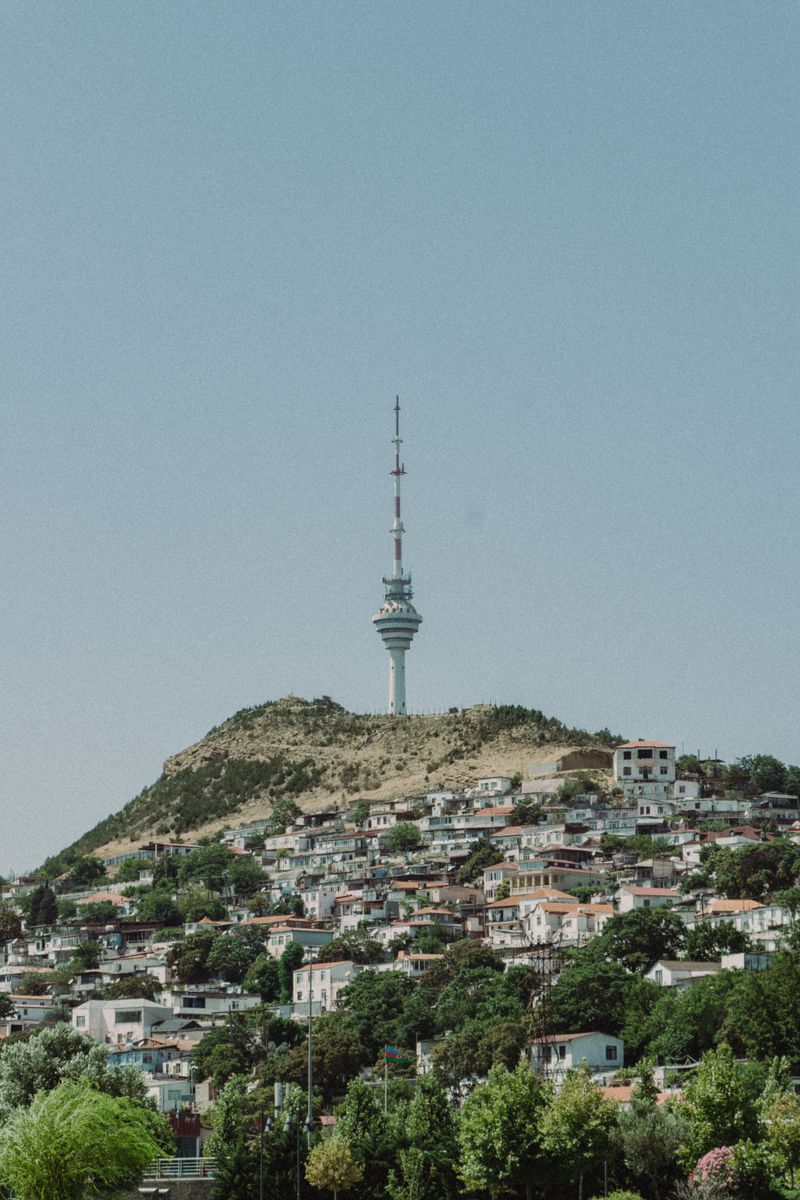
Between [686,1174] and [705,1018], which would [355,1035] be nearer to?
[705,1018]

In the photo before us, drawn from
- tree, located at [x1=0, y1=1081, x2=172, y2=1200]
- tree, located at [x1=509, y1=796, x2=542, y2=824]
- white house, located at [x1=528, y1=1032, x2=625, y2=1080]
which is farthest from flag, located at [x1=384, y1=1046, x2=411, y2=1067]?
tree, located at [x1=509, y1=796, x2=542, y2=824]

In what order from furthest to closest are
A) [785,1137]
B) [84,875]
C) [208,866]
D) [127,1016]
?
[84,875], [208,866], [127,1016], [785,1137]

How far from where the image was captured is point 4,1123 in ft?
149

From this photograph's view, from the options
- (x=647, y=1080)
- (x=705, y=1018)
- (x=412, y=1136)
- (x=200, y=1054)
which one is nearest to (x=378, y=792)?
(x=200, y=1054)

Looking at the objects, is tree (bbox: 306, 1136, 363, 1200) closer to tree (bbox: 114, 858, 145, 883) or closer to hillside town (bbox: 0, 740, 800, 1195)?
hillside town (bbox: 0, 740, 800, 1195)

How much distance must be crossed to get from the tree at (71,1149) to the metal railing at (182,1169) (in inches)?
71.3

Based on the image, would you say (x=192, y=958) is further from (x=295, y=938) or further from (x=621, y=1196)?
(x=621, y=1196)

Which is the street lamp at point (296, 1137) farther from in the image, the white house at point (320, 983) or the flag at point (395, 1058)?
the white house at point (320, 983)

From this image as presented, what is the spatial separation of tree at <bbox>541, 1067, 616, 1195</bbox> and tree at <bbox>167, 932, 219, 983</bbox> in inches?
1920

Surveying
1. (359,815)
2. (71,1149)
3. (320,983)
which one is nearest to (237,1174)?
(71,1149)

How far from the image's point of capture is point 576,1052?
69.6 metres

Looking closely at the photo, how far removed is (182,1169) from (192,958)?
46733mm

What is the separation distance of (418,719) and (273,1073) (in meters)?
71.3

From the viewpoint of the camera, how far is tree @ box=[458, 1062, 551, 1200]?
4475 centimetres
